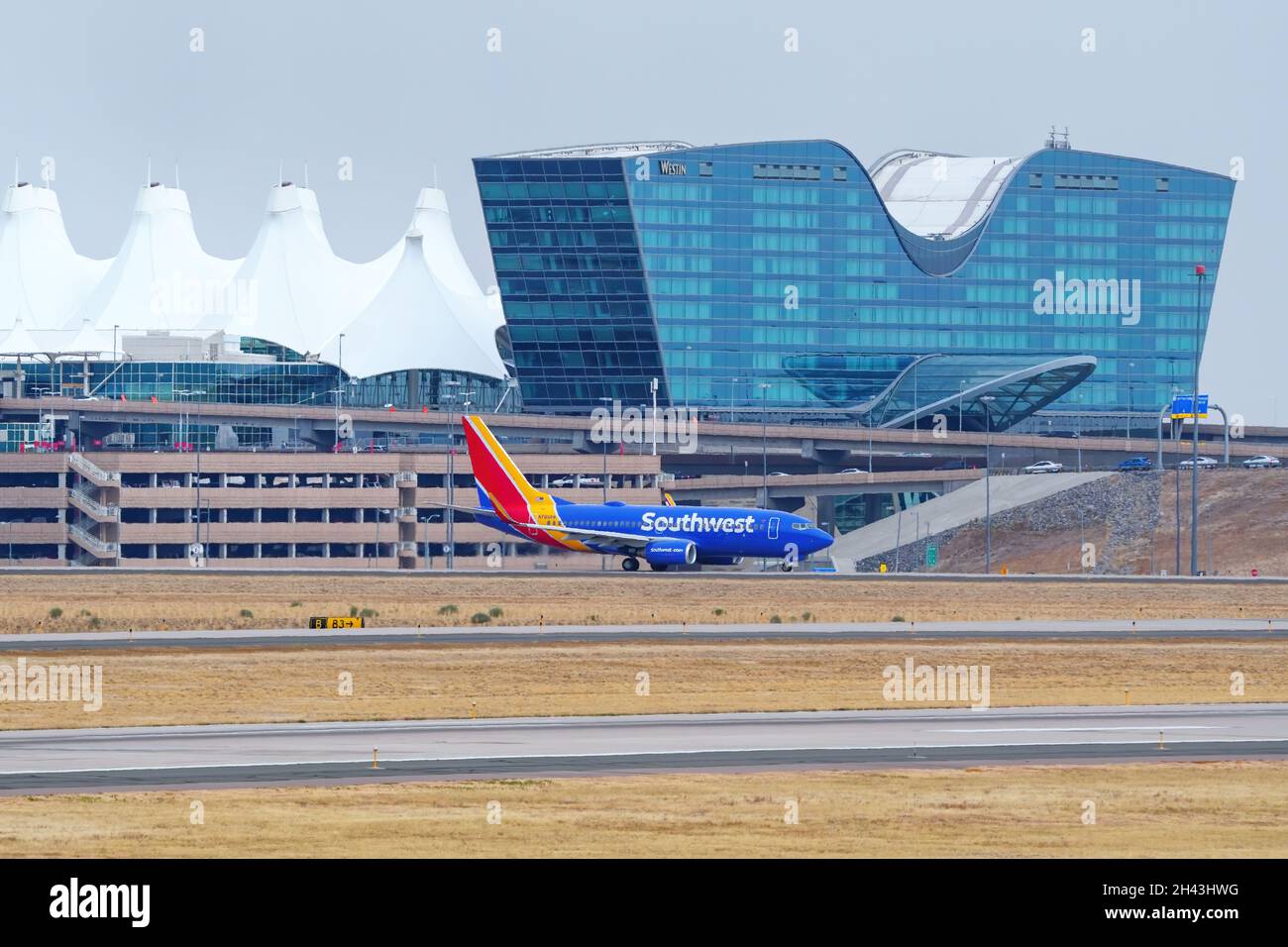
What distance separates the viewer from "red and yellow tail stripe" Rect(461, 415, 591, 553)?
352ft

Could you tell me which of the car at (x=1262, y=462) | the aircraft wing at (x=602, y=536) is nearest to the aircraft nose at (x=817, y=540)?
the aircraft wing at (x=602, y=536)

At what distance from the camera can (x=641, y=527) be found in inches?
4144

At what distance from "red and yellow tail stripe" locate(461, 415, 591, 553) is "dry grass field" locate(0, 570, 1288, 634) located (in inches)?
195

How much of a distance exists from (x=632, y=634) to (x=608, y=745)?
2763 centimetres

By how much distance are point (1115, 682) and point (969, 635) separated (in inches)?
451

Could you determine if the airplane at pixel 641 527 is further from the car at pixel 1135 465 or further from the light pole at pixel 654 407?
the light pole at pixel 654 407

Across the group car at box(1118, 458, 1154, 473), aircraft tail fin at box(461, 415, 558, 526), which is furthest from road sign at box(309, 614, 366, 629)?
car at box(1118, 458, 1154, 473)

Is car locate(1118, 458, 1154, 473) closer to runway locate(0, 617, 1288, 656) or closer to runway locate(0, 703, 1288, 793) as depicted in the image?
runway locate(0, 617, 1288, 656)

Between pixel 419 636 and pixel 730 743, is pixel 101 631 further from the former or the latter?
pixel 730 743

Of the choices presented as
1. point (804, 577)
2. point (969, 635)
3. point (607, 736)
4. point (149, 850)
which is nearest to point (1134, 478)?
point (804, 577)

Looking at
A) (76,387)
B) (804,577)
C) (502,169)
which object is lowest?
(804,577)

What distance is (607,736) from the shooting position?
40844 millimetres

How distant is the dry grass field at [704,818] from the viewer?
88.7ft
